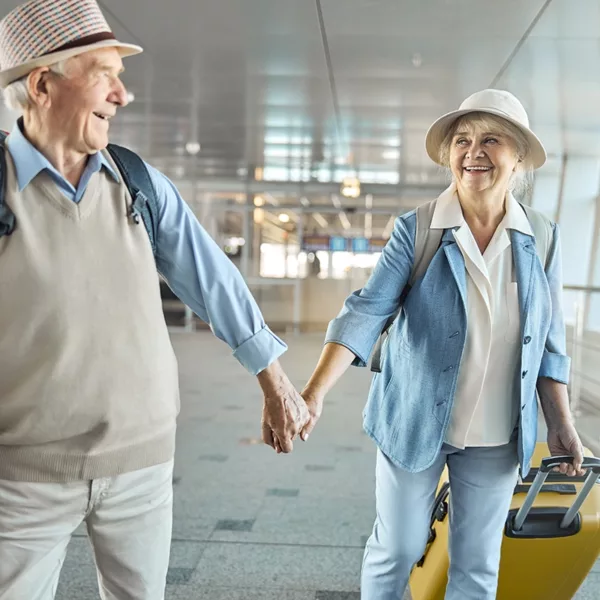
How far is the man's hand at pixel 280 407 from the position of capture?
74.9 inches

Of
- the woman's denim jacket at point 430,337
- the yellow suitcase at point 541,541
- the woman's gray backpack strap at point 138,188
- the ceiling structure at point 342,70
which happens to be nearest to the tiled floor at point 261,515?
the yellow suitcase at point 541,541

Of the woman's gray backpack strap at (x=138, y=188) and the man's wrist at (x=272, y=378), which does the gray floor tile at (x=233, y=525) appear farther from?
the woman's gray backpack strap at (x=138, y=188)

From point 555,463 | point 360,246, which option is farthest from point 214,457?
point 360,246

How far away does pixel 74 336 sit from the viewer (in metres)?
1.57

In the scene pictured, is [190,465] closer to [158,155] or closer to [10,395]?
[10,395]

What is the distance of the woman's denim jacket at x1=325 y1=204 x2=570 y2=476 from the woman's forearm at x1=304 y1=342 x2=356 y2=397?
0.03 metres

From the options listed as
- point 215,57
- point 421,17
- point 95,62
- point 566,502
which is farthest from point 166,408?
point 215,57

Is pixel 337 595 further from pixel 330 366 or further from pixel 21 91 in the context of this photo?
pixel 21 91

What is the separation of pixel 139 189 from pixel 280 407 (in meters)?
0.66

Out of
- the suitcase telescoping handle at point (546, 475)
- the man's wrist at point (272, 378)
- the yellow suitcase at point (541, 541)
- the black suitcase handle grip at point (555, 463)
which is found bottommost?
the yellow suitcase at point (541, 541)

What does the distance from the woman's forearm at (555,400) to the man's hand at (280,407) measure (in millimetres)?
783

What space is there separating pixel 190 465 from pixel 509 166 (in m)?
3.58

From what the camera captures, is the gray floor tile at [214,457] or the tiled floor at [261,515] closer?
the tiled floor at [261,515]

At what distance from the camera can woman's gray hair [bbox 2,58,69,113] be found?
5.25ft
